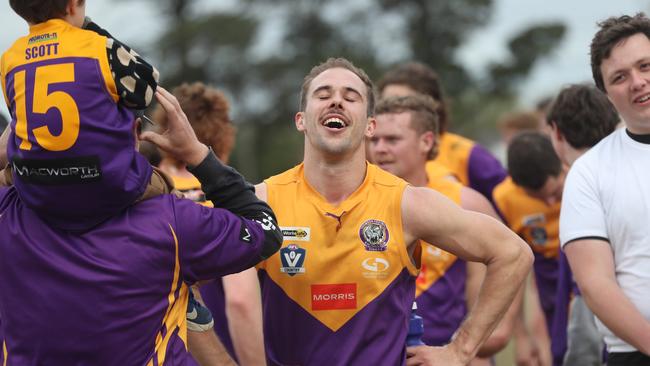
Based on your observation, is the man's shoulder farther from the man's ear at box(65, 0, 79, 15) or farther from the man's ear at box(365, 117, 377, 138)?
the man's ear at box(65, 0, 79, 15)

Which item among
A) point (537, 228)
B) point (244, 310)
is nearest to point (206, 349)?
point (244, 310)

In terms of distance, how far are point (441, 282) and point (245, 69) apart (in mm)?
37700

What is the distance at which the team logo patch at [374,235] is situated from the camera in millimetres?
4602

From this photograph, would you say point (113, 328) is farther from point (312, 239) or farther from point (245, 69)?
point (245, 69)

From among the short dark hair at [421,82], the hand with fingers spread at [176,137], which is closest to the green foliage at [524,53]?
the short dark hair at [421,82]

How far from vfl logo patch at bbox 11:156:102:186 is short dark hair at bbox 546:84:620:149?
3434 mm

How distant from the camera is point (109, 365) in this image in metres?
3.57

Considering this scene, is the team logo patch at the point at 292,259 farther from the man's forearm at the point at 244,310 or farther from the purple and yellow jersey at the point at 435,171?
the purple and yellow jersey at the point at 435,171

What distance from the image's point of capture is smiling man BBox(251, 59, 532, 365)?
455 cm

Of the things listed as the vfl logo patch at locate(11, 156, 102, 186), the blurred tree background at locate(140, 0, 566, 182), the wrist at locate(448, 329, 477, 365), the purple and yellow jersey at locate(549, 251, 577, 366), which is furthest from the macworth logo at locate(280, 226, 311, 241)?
the blurred tree background at locate(140, 0, 566, 182)

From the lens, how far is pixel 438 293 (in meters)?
6.55

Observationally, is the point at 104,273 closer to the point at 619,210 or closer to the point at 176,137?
the point at 176,137

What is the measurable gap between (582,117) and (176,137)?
312 cm

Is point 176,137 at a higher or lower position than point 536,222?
higher
